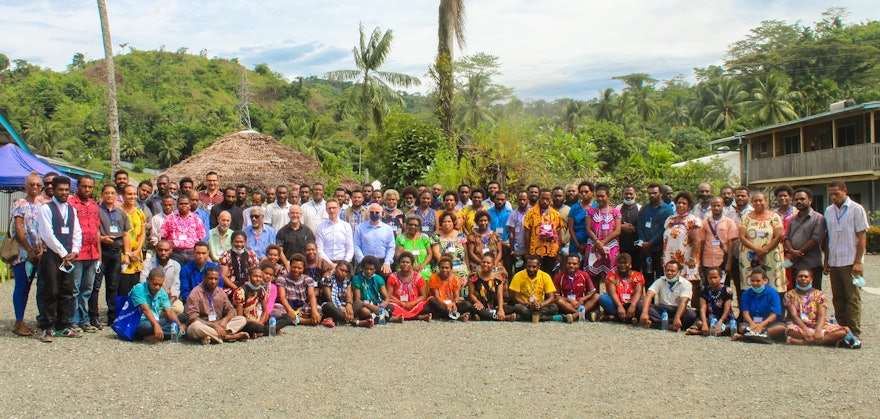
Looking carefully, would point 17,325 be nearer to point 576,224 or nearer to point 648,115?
point 576,224

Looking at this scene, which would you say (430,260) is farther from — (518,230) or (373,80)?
(373,80)

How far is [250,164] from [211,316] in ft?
35.1

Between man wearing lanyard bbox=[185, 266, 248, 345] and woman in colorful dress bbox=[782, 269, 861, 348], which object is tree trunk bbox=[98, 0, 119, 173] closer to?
man wearing lanyard bbox=[185, 266, 248, 345]

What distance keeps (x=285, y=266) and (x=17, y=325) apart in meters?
2.87

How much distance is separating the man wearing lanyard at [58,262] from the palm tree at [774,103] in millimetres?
42117

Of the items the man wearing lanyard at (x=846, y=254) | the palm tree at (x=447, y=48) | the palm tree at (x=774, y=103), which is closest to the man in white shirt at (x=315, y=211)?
the man wearing lanyard at (x=846, y=254)

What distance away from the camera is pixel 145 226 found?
8242mm

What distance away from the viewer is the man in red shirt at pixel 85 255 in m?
7.27

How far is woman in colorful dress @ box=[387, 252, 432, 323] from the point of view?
842 centimetres

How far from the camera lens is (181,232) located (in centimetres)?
791

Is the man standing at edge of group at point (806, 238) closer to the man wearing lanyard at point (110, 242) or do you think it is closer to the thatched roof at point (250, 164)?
the man wearing lanyard at point (110, 242)

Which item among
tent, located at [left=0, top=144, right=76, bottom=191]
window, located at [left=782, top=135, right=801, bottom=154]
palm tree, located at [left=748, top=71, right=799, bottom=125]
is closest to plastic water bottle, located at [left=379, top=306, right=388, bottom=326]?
tent, located at [left=0, top=144, right=76, bottom=191]

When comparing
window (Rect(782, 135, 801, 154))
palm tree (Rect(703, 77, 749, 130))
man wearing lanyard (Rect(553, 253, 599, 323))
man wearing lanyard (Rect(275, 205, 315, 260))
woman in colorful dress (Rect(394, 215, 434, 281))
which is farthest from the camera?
palm tree (Rect(703, 77, 749, 130))

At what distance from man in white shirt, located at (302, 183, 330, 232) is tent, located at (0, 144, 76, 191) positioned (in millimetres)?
7357
